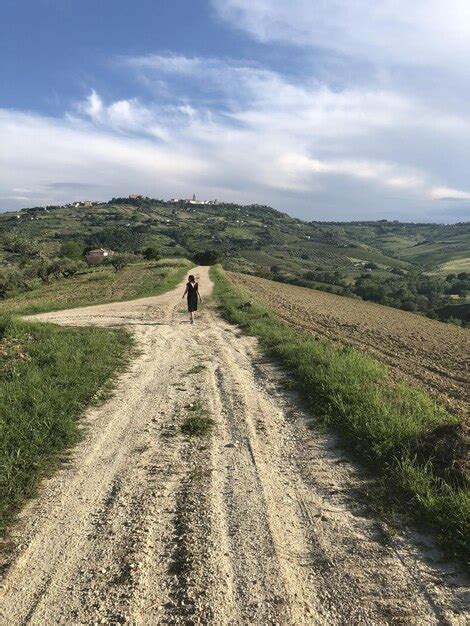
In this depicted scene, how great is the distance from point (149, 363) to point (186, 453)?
189 inches

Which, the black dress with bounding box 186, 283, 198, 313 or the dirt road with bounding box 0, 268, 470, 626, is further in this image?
the black dress with bounding box 186, 283, 198, 313

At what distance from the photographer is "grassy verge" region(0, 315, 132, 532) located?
5391mm

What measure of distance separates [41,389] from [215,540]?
5.26m

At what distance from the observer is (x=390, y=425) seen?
21.1 ft

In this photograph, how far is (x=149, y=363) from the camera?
10.5 m

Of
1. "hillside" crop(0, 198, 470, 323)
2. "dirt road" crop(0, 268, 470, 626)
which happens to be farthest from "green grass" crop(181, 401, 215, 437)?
"hillside" crop(0, 198, 470, 323)

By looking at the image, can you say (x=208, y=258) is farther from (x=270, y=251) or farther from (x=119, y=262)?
(x=270, y=251)

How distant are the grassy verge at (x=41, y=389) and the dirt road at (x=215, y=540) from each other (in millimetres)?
346

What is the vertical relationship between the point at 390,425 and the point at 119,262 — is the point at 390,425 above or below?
below

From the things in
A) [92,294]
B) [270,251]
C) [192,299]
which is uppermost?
[270,251]

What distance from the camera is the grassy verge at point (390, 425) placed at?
4.56 metres

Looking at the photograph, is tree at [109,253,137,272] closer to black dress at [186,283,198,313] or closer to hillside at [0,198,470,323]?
hillside at [0,198,470,323]

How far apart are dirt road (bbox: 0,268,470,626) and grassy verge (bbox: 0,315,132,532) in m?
0.35

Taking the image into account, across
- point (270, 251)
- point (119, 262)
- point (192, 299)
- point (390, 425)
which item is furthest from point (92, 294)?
point (270, 251)
